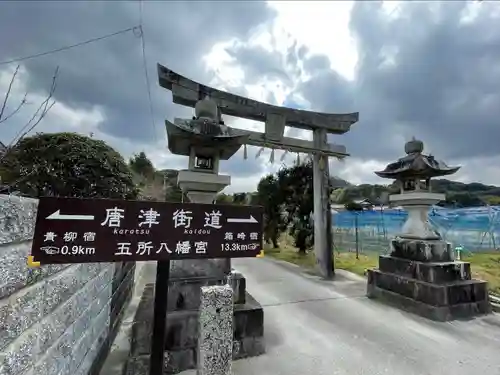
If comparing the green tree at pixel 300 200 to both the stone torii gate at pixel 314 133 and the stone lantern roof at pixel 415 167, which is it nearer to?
the stone torii gate at pixel 314 133

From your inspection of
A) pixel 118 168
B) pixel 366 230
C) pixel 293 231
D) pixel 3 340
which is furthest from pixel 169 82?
pixel 366 230

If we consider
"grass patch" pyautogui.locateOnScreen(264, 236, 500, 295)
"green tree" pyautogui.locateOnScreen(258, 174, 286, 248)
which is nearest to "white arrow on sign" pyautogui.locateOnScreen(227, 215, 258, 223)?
"grass patch" pyautogui.locateOnScreen(264, 236, 500, 295)

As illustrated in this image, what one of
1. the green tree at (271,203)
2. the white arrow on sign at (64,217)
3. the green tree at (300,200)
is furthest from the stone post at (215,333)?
the green tree at (271,203)

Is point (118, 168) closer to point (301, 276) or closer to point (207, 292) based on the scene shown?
point (207, 292)

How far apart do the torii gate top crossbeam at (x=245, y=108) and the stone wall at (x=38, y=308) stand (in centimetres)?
429

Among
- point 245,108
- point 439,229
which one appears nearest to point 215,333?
point 245,108

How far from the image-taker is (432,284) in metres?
4.98

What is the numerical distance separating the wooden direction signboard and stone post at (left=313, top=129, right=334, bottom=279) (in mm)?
6118

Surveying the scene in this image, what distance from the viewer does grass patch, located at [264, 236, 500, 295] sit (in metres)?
6.65

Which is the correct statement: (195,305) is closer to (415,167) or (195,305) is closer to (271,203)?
(415,167)

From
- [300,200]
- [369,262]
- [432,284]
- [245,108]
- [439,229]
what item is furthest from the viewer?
[300,200]

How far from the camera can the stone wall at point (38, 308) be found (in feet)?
4.08

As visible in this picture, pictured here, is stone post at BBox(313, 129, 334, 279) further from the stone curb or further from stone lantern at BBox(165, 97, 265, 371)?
the stone curb

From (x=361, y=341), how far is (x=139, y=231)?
3.69 m
